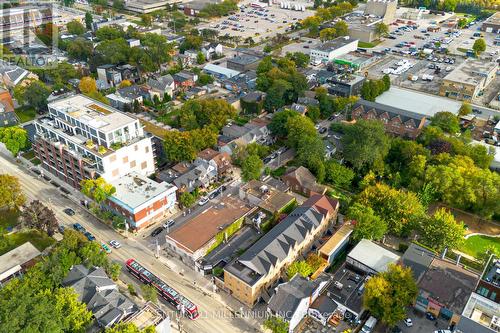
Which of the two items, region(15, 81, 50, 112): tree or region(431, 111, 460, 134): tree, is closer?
region(431, 111, 460, 134): tree

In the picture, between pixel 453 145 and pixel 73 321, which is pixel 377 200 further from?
pixel 73 321

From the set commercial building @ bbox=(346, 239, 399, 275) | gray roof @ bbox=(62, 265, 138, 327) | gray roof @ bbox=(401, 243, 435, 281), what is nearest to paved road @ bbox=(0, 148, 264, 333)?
gray roof @ bbox=(62, 265, 138, 327)

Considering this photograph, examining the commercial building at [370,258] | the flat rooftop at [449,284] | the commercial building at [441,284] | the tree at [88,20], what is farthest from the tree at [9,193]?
the tree at [88,20]

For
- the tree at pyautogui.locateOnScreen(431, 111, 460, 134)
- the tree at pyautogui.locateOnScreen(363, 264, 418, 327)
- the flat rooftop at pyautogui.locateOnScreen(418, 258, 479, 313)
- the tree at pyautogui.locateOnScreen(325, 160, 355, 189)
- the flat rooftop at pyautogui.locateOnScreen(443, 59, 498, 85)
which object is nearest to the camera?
the tree at pyautogui.locateOnScreen(363, 264, 418, 327)

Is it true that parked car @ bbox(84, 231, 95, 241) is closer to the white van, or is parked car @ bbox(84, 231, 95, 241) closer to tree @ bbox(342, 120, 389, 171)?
the white van

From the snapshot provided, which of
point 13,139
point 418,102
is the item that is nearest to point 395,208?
point 418,102

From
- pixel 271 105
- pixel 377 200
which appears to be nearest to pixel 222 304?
pixel 377 200

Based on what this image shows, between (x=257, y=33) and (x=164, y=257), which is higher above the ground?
(x=257, y=33)
